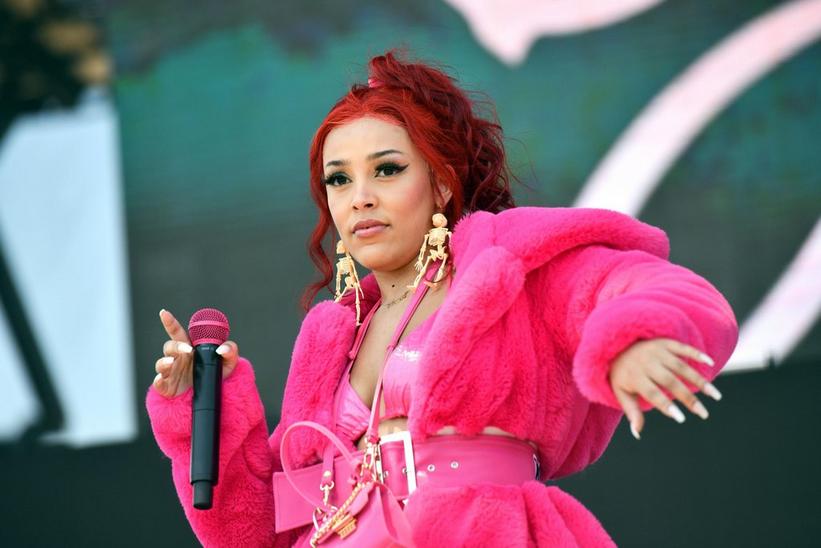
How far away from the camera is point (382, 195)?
182cm

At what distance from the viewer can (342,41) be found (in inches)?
137

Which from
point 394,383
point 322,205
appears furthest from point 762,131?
point 394,383

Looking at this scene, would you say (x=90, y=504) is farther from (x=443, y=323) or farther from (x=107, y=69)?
(x=443, y=323)

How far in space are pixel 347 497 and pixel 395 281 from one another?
14.9 inches

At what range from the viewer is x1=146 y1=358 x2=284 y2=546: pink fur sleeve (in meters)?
1.79

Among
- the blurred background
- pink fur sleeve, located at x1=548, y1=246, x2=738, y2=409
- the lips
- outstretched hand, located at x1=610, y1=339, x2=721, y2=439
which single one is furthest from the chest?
the blurred background

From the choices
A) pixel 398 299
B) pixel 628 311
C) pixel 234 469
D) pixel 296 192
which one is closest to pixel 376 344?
pixel 398 299

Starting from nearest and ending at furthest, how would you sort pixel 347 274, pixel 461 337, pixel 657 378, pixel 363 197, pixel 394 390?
pixel 657 378 < pixel 461 337 < pixel 394 390 < pixel 363 197 < pixel 347 274

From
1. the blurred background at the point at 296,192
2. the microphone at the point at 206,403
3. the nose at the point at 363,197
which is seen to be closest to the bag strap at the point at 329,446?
the microphone at the point at 206,403

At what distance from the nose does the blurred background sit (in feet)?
3.77

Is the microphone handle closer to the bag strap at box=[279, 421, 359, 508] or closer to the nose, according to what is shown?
the bag strap at box=[279, 421, 359, 508]

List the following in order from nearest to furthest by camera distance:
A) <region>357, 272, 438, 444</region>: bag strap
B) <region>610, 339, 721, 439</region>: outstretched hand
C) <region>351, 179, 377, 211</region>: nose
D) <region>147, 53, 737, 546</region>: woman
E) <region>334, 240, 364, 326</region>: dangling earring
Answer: <region>610, 339, 721, 439</region>: outstretched hand < <region>147, 53, 737, 546</region>: woman < <region>357, 272, 438, 444</region>: bag strap < <region>351, 179, 377, 211</region>: nose < <region>334, 240, 364, 326</region>: dangling earring

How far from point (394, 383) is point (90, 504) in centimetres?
220

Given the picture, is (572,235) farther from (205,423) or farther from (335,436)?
(205,423)
